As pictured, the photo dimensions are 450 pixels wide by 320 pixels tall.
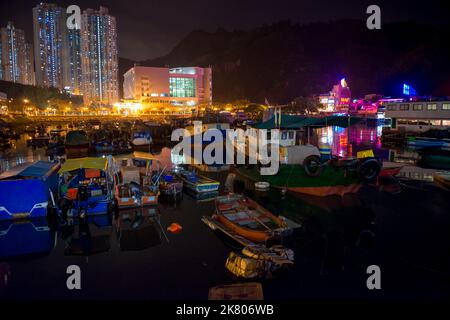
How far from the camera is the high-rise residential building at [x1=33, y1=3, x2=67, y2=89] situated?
14175 centimetres

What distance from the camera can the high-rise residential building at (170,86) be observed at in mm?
110750

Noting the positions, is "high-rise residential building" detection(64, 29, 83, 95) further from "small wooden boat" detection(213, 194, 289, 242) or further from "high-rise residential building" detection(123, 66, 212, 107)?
"small wooden boat" detection(213, 194, 289, 242)

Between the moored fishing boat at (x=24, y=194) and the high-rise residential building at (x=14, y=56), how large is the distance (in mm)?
152018

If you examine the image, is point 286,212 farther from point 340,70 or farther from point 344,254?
point 340,70

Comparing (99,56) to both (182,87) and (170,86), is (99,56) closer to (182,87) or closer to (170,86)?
(170,86)

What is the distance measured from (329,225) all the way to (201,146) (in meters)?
24.8

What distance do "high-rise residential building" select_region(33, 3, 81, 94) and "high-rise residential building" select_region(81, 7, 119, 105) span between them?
8.27 metres

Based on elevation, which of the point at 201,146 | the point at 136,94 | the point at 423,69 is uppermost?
the point at 423,69

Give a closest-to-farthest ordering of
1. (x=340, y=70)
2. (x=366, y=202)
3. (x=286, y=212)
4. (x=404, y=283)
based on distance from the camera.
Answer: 1. (x=404, y=283)
2. (x=286, y=212)
3. (x=366, y=202)
4. (x=340, y=70)

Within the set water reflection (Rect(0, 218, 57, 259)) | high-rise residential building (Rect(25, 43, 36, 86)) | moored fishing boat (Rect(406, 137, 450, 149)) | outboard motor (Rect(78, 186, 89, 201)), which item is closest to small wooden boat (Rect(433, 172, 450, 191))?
moored fishing boat (Rect(406, 137, 450, 149))

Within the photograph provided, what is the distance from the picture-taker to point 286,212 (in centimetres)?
1723

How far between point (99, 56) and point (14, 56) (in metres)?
40.2

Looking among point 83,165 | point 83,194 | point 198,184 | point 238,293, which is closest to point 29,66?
point 83,165
